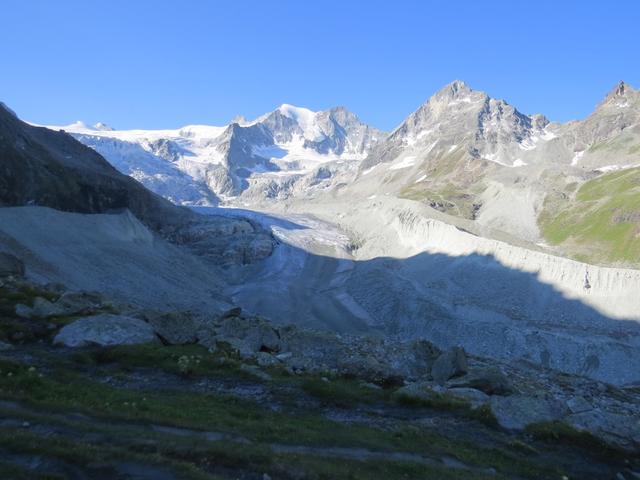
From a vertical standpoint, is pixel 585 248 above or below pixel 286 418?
above

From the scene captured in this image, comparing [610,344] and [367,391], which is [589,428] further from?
[610,344]

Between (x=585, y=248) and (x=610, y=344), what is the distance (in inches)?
3397

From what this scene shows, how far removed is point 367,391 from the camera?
3166 centimetres

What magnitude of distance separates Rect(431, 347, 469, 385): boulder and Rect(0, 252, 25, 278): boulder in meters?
45.5

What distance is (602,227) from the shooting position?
170m

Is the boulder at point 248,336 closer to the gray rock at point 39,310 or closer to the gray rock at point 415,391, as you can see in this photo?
the gray rock at point 415,391

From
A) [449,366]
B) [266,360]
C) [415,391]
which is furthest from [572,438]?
[266,360]

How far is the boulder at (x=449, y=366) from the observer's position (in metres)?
38.7

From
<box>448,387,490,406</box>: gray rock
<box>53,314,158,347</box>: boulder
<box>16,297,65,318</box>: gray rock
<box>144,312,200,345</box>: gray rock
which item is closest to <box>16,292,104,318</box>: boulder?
<box>16,297,65,318</box>: gray rock

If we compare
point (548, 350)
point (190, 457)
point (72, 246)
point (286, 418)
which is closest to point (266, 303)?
point (72, 246)

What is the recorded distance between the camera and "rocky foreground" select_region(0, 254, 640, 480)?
59.0ft

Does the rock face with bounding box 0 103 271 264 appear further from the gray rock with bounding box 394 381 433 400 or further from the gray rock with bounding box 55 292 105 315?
the gray rock with bounding box 394 381 433 400

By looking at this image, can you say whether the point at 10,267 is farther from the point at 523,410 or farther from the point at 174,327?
the point at 523,410

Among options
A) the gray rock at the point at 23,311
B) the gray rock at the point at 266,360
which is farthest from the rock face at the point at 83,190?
the gray rock at the point at 266,360
